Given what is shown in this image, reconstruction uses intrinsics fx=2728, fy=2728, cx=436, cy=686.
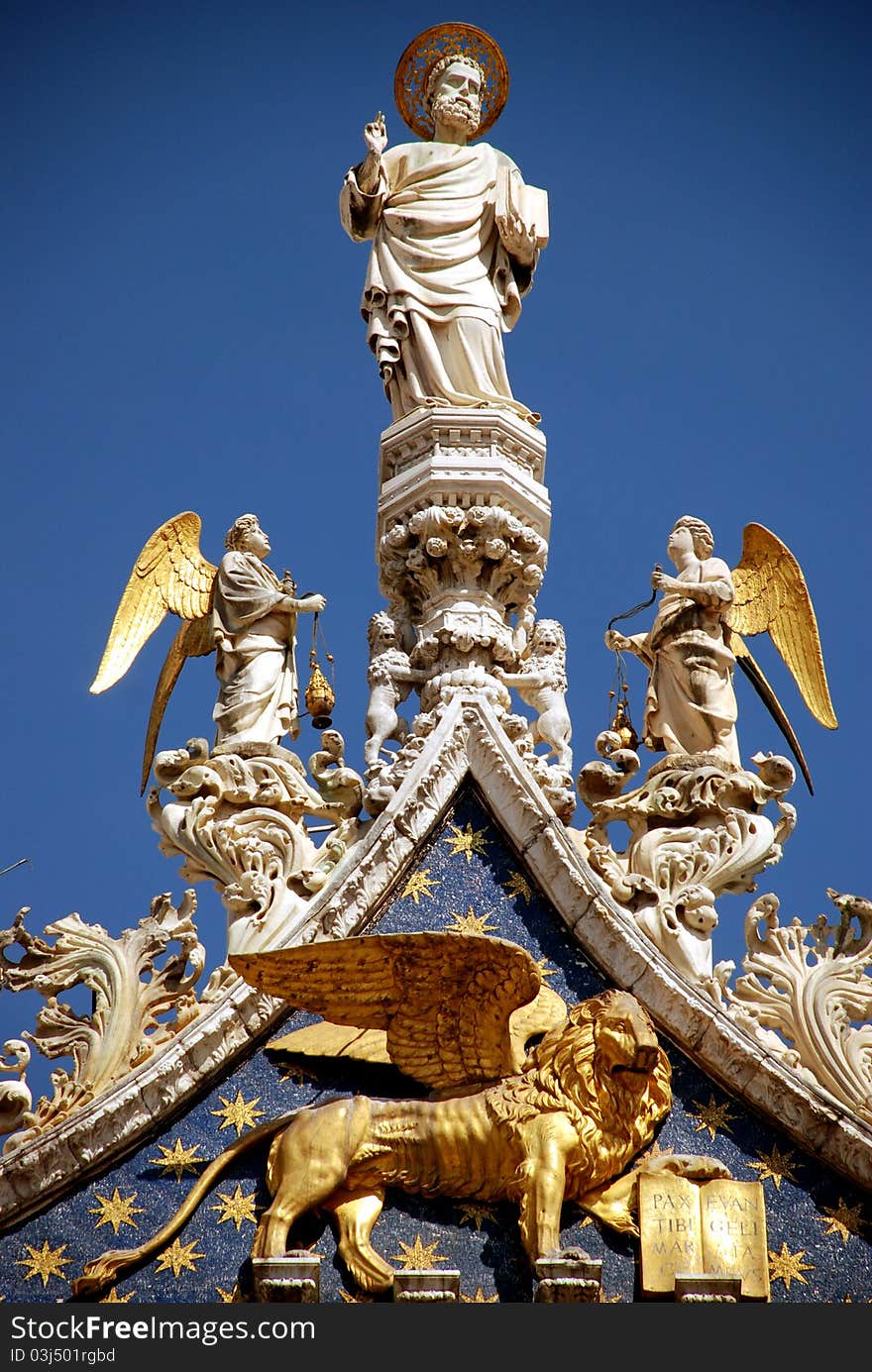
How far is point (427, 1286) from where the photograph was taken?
14.1m

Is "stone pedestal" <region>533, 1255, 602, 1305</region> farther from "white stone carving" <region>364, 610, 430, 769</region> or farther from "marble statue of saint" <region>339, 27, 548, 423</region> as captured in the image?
"marble statue of saint" <region>339, 27, 548, 423</region>

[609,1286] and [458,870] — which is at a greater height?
[458,870]

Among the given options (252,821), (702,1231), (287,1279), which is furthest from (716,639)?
(287,1279)

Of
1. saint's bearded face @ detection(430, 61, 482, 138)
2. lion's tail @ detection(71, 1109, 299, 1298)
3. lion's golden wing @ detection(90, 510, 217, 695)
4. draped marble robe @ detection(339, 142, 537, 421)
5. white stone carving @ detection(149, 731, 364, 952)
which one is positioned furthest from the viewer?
saint's bearded face @ detection(430, 61, 482, 138)

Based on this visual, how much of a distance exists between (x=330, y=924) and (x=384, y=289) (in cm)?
540

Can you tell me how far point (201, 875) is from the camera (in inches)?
652

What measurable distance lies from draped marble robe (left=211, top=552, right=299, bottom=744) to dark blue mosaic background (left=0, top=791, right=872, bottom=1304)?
252 cm

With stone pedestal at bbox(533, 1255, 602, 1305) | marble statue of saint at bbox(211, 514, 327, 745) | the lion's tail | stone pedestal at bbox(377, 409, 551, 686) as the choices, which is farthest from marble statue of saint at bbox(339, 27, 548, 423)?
stone pedestal at bbox(533, 1255, 602, 1305)

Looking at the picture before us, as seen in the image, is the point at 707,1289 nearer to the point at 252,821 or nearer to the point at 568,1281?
the point at 568,1281

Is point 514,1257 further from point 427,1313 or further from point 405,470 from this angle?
point 405,470

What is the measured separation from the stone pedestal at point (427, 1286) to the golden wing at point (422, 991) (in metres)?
1.32

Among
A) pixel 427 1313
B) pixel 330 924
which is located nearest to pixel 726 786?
pixel 330 924

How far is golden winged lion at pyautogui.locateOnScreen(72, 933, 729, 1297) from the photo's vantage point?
14.6m

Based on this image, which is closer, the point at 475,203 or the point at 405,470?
the point at 405,470
